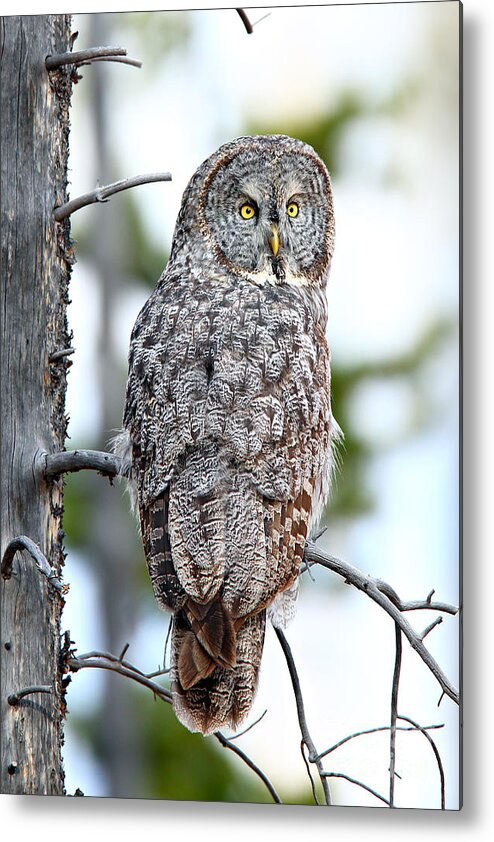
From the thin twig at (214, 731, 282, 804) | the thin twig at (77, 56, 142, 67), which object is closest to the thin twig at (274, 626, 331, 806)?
the thin twig at (214, 731, 282, 804)

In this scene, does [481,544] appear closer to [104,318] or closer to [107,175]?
[104,318]

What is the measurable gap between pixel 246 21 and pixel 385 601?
148cm

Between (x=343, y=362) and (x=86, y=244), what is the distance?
0.74 m

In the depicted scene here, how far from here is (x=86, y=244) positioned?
10.4ft

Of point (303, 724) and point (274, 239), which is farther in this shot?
point (274, 239)

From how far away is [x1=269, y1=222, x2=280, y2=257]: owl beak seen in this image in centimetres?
314

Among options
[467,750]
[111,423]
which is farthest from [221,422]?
[467,750]

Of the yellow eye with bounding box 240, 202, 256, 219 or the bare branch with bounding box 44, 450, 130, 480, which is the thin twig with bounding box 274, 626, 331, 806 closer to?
the bare branch with bounding box 44, 450, 130, 480

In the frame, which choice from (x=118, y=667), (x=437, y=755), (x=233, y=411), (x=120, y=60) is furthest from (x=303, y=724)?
(x=120, y=60)

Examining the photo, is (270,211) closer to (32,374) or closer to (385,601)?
(32,374)

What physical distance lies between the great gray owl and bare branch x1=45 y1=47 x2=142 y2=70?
0.36 meters

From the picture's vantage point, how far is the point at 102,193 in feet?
9.44

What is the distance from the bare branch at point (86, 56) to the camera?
2904 millimetres

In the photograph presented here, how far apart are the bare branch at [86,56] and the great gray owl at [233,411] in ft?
1.17
